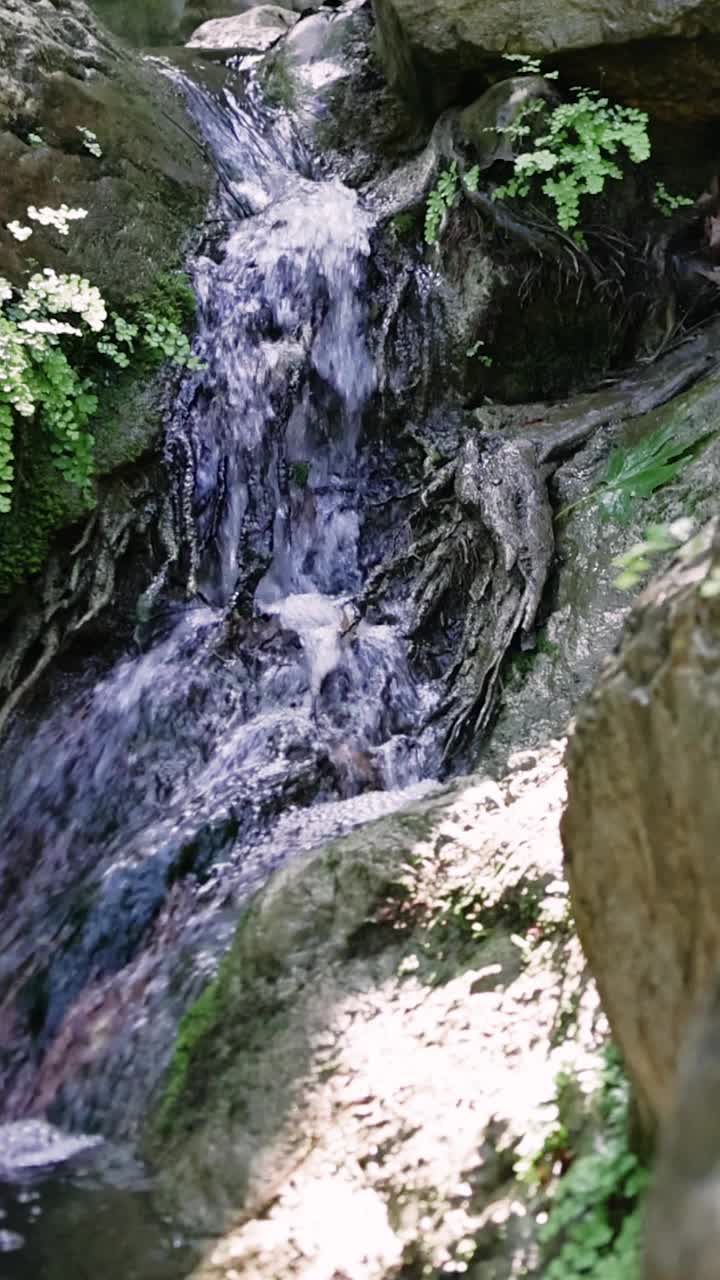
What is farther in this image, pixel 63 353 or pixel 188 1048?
pixel 63 353

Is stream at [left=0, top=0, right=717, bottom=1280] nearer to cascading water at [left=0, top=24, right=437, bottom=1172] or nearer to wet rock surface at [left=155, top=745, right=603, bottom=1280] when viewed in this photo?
cascading water at [left=0, top=24, right=437, bottom=1172]

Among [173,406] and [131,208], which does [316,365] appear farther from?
[131,208]

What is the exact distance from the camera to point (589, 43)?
6371mm

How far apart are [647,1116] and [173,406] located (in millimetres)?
4859

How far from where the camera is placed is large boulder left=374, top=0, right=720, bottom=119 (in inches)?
247

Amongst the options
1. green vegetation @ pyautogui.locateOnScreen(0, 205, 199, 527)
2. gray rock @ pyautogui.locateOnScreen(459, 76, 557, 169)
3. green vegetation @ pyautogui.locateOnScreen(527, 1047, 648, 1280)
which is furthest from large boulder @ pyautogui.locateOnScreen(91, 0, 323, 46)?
green vegetation @ pyautogui.locateOnScreen(527, 1047, 648, 1280)

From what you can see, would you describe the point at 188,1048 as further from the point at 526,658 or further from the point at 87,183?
the point at 87,183

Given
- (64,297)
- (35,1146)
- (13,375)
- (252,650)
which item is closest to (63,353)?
(64,297)

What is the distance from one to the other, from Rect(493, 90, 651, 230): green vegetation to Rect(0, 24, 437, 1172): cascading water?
1.14 m

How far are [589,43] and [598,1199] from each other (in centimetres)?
608

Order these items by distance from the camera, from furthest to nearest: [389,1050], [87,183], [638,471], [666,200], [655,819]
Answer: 1. [666,200]
2. [87,183]
3. [638,471]
4. [389,1050]
5. [655,819]

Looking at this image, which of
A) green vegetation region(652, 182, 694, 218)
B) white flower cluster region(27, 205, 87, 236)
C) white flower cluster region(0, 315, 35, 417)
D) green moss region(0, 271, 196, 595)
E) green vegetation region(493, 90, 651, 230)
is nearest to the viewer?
white flower cluster region(0, 315, 35, 417)

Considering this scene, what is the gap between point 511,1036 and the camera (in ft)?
9.43

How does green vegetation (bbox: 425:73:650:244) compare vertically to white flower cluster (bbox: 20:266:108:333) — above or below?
above
